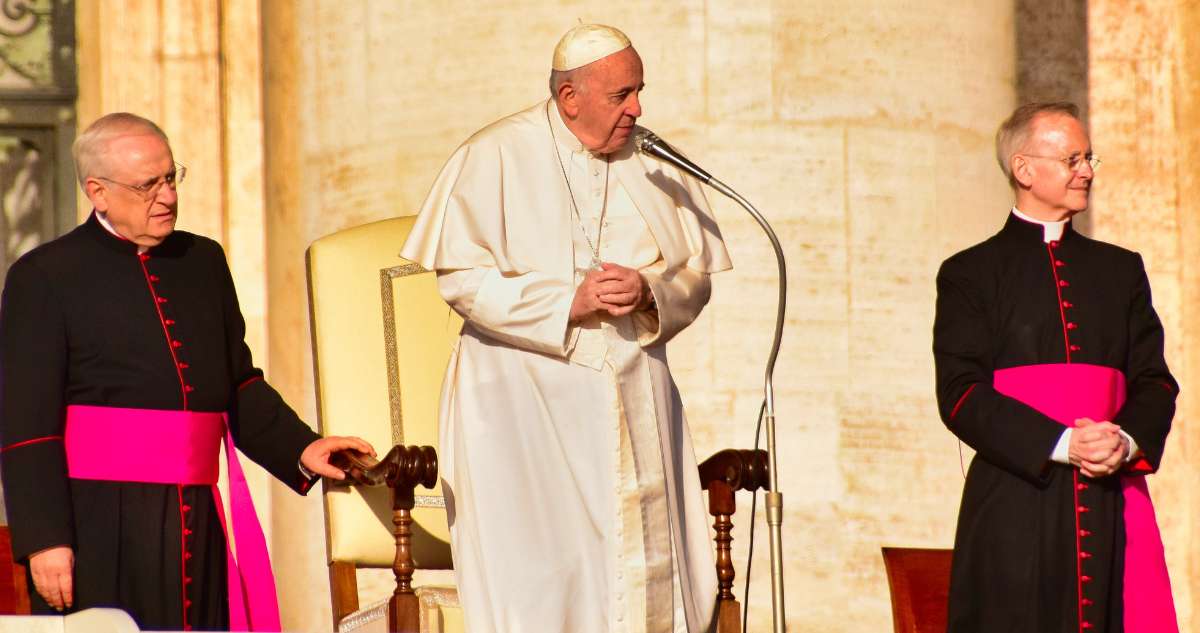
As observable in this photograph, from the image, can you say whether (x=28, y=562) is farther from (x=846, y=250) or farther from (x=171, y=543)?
(x=846, y=250)

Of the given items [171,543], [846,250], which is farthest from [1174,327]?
[171,543]

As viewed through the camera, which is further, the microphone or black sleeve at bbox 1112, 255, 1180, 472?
black sleeve at bbox 1112, 255, 1180, 472

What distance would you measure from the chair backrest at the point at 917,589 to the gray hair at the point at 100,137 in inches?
87.0

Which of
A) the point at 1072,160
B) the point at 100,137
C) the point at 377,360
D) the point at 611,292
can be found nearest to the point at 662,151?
the point at 611,292

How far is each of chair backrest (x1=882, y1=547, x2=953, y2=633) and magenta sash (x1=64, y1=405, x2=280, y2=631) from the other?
5.40ft

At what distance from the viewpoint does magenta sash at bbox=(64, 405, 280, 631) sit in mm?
4656

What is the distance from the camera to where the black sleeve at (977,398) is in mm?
4711

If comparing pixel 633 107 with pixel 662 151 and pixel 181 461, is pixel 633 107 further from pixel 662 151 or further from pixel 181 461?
pixel 181 461

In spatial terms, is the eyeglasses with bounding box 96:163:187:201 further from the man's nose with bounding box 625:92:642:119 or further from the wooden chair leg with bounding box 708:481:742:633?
the wooden chair leg with bounding box 708:481:742:633

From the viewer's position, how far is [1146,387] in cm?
488

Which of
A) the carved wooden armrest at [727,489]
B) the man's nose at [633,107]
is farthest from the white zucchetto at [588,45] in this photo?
the carved wooden armrest at [727,489]

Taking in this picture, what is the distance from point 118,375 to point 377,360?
1220 mm

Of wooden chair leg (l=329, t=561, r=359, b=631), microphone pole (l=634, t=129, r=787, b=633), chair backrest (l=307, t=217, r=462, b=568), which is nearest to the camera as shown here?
microphone pole (l=634, t=129, r=787, b=633)

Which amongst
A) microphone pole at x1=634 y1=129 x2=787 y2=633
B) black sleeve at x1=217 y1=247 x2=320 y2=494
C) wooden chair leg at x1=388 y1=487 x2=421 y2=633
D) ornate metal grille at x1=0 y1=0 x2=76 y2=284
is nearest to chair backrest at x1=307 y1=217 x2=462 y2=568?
wooden chair leg at x1=388 y1=487 x2=421 y2=633
